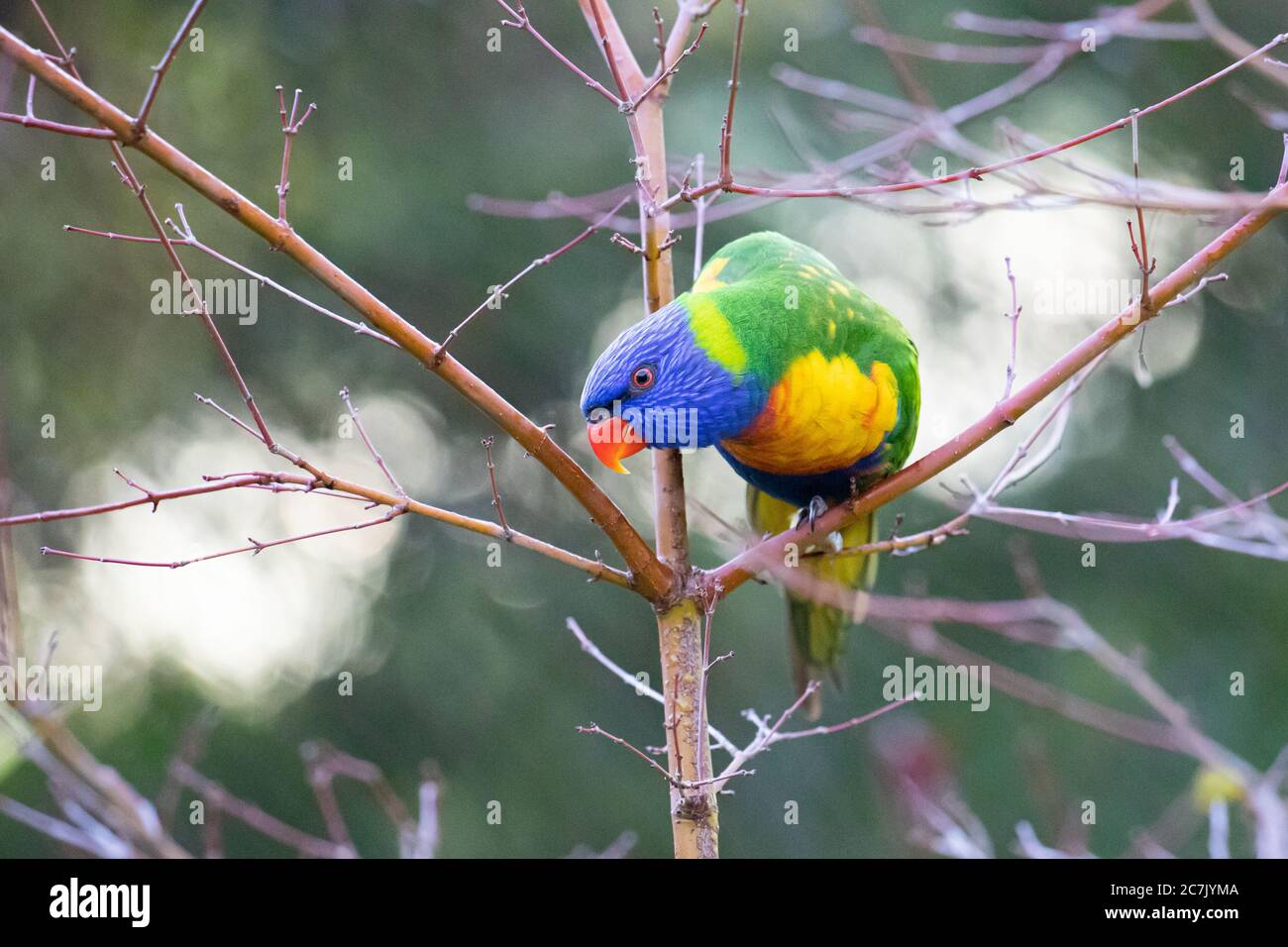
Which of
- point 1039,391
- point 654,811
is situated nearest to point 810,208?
point 654,811

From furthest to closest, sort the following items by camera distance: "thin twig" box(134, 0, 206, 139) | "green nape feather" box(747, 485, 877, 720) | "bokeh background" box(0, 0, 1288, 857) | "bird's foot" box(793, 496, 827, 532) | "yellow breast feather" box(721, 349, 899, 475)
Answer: "bokeh background" box(0, 0, 1288, 857), "green nape feather" box(747, 485, 877, 720), "bird's foot" box(793, 496, 827, 532), "yellow breast feather" box(721, 349, 899, 475), "thin twig" box(134, 0, 206, 139)

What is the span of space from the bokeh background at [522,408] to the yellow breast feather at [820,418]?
2.31m

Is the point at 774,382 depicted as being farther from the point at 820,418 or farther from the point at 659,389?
the point at 659,389

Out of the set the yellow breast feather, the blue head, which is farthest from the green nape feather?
the blue head

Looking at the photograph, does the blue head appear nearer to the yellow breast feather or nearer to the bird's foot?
the yellow breast feather

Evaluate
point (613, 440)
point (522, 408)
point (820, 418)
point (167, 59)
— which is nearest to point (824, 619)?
point (820, 418)

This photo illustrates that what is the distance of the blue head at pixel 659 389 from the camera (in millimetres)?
2396

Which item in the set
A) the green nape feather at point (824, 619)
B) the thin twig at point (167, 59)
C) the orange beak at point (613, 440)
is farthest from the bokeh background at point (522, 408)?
the thin twig at point (167, 59)

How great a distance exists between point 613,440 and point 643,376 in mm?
147

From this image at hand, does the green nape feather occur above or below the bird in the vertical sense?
below

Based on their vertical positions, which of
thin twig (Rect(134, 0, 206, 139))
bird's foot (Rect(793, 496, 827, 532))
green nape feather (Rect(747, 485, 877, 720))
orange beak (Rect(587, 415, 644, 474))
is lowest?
green nape feather (Rect(747, 485, 877, 720))

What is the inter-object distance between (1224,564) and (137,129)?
6.68m

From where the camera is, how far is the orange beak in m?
2.45

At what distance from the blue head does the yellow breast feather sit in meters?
0.13
